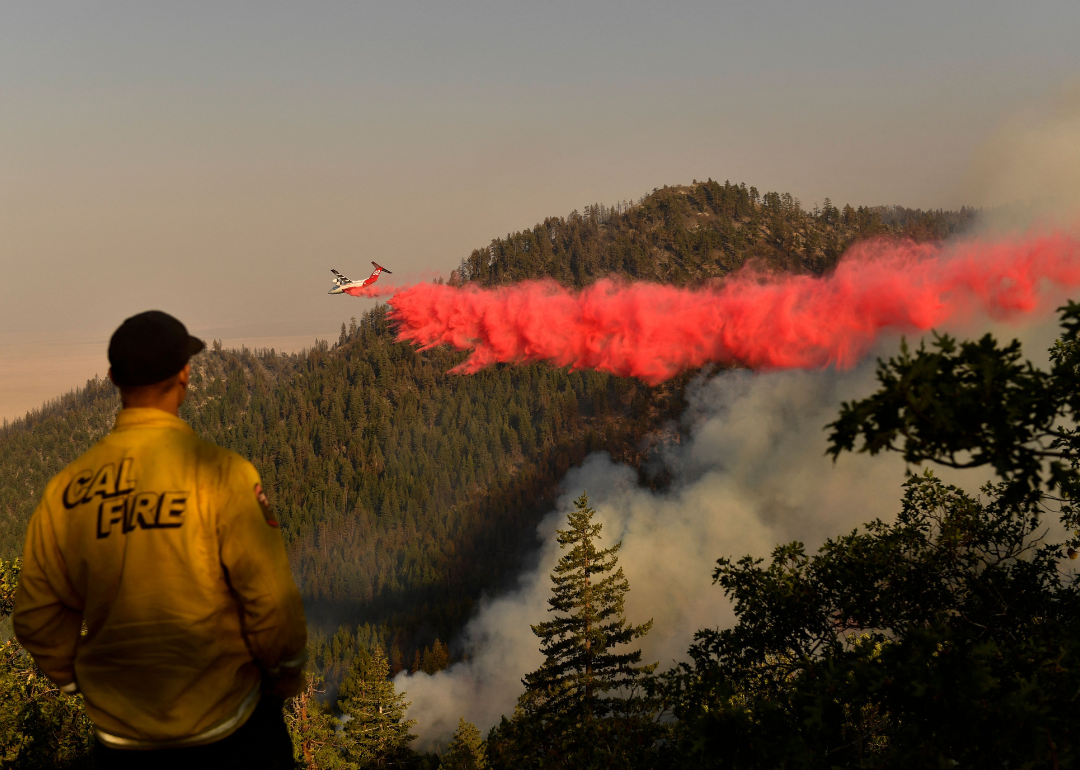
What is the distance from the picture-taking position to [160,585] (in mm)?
2795

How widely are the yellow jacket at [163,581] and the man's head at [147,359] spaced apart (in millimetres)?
158

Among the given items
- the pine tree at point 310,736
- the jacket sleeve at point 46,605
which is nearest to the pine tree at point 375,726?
the pine tree at point 310,736

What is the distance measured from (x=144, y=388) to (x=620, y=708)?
2721cm

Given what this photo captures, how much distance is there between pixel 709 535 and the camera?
174 m

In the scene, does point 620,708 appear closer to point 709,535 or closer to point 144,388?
point 144,388

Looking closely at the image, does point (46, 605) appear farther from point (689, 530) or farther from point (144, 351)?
point (689, 530)

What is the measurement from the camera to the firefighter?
9.20 ft

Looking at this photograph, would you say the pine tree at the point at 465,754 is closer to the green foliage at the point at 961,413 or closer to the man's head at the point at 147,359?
the green foliage at the point at 961,413

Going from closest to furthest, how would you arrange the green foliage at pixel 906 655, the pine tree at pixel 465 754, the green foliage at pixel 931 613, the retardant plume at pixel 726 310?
1. the green foliage at pixel 931 613
2. the green foliage at pixel 906 655
3. the retardant plume at pixel 726 310
4. the pine tree at pixel 465 754

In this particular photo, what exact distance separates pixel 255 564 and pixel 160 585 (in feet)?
1.22

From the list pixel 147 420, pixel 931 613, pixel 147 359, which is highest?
pixel 931 613

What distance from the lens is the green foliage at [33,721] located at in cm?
1755

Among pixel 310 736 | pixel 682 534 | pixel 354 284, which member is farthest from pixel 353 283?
pixel 682 534

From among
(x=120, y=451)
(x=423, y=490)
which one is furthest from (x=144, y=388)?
(x=423, y=490)
